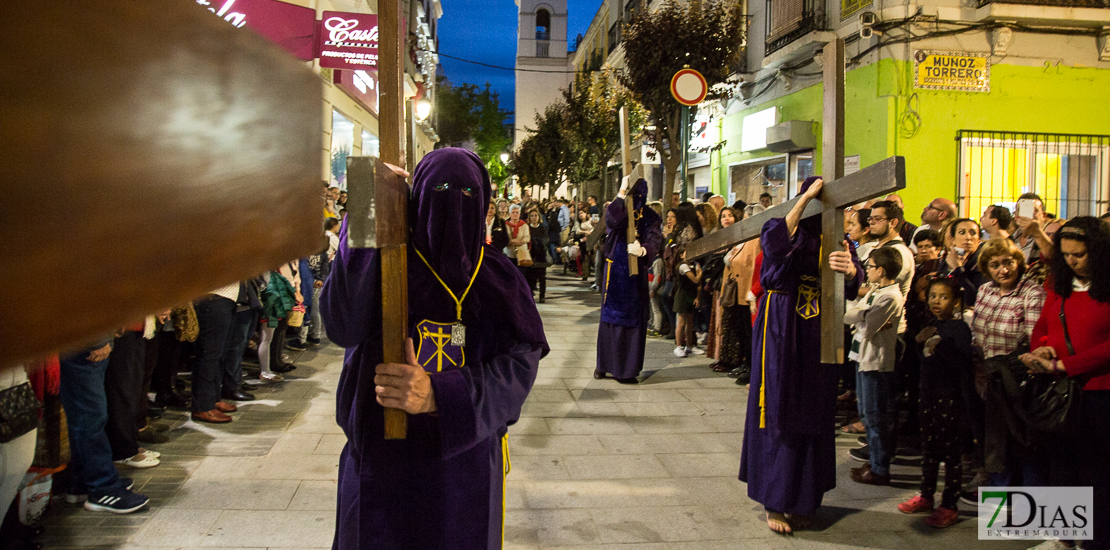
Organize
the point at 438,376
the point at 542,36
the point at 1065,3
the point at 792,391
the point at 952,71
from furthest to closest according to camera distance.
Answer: the point at 542,36 < the point at 952,71 < the point at 1065,3 < the point at 792,391 < the point at 438,376

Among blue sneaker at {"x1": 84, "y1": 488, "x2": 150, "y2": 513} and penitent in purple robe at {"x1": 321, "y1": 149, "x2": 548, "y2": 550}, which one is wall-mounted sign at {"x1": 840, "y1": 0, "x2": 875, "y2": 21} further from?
blue sneaker at {"x1": 84, "y1": 488, "x2": 150, "y2": 513}

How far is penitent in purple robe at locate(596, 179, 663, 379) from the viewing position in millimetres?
7730

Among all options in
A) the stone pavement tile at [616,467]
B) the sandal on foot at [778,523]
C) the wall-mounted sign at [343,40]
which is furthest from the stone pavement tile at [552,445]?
the wall-mounted sign at [343,40]

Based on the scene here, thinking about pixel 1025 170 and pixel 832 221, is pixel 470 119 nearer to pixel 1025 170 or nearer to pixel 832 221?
pixel 1025 170

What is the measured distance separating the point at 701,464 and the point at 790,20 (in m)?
11.1

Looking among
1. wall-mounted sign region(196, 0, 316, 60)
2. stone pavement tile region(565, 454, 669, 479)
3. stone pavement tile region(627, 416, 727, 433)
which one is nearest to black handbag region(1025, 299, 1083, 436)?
stone pavement tile region(565, 454, 669, 479)

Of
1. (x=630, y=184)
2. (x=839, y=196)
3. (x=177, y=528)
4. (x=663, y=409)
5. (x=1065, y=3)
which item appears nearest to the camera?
A: (x=839, y=196)

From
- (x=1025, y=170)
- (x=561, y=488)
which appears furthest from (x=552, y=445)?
(x=1025, y=170)

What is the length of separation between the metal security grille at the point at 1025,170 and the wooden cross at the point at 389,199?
11730mm

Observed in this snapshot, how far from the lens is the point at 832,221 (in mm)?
3750

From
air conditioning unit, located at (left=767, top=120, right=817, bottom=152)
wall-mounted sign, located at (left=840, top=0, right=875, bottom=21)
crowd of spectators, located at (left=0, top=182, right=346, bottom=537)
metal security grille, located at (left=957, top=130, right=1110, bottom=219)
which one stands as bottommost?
crowd of spectators, located at (left=0, top=182, right=346, bottom=537)

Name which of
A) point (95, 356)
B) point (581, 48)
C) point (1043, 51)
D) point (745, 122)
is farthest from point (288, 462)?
point (581, 48)

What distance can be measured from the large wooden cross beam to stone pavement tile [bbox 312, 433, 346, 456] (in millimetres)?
3258

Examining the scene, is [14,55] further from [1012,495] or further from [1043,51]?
[1043,51]
